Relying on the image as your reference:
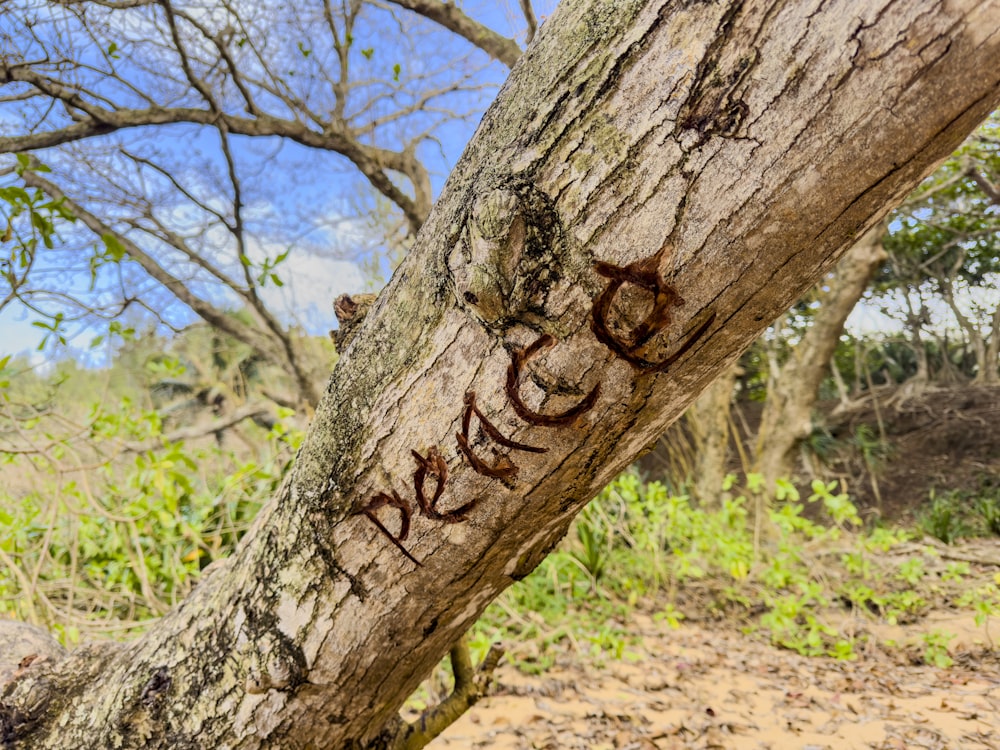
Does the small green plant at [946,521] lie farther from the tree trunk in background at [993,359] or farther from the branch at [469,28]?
the branch at [469,28]

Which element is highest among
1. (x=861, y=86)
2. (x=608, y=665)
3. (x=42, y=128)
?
(x=42, y=128)

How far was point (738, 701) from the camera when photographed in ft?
8.86

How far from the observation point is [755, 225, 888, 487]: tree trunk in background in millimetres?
4688

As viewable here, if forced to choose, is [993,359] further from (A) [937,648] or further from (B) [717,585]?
(A) [937,648]

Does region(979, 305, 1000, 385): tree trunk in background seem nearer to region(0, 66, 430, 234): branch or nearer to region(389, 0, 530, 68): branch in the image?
region(389, 0, 530, 68): branch

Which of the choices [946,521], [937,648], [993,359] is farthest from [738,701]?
[993,359]

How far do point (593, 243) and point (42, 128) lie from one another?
3871mm

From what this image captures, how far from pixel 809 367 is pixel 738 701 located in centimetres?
312

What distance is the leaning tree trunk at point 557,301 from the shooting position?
22.5 inches

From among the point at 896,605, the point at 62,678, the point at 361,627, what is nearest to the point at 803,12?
the point at 361,627

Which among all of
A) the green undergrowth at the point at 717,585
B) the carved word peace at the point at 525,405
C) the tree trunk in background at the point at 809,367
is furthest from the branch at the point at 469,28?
the carved word peace at the point at 525,405

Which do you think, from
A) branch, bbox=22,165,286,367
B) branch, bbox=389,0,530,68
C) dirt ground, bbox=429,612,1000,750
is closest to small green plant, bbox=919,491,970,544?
dirt ground, bbox=429,612,1000,750

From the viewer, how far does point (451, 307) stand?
0.74 m

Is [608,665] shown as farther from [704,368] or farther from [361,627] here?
[704,368]
